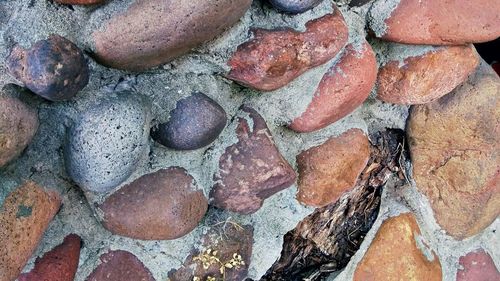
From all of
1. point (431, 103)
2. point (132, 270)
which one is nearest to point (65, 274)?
point (132, 270)

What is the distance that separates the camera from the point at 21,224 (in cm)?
76

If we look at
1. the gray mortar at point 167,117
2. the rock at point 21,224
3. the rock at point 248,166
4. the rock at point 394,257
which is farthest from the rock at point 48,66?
the rock at point 394,257

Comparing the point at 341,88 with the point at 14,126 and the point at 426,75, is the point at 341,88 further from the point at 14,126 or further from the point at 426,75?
the point at 14,126

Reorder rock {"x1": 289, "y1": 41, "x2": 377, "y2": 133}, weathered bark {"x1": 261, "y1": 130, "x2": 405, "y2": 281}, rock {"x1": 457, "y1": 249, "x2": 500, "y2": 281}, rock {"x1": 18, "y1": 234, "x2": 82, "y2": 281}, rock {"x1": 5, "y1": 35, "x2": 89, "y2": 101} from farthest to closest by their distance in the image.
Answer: rock {"x1": 457, "y1": 249, "x2": 500, "y2": 281} < weathered bark {"x1": 261, "y1": 130, "x2": 405, "y2": 281} < rock {"x1": 289, "y1": 41, "x2": 377, "y2": 133} < rock {"x1": 18, "y1": 234, "x2": 82, "y2": 281} < rock {"x1": 5, "y1": 35, "x2": 89, "y2": 101}

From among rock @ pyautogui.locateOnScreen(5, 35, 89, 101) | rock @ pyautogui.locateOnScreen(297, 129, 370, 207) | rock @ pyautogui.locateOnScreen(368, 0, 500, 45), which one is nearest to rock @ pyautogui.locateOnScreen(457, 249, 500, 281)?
rock @ pyautogui.locateOnScreen(297, 129, 370, 207)

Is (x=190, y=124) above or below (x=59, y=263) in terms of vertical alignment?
above

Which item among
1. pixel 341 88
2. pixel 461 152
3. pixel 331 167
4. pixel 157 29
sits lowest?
pixel 461 152

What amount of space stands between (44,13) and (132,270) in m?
0.39

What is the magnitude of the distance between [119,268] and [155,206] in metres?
0.12

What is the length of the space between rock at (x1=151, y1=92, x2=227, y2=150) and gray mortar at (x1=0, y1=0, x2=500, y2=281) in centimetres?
1

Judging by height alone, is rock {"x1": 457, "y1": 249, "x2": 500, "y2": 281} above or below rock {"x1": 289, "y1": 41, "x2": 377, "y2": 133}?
below

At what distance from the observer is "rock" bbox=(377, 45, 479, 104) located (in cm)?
103

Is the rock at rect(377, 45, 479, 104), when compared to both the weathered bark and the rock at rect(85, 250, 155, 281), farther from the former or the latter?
the rock at rect(85, 250, 155, 281)

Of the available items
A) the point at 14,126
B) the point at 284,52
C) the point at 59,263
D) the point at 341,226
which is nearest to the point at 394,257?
the point at 341,226
